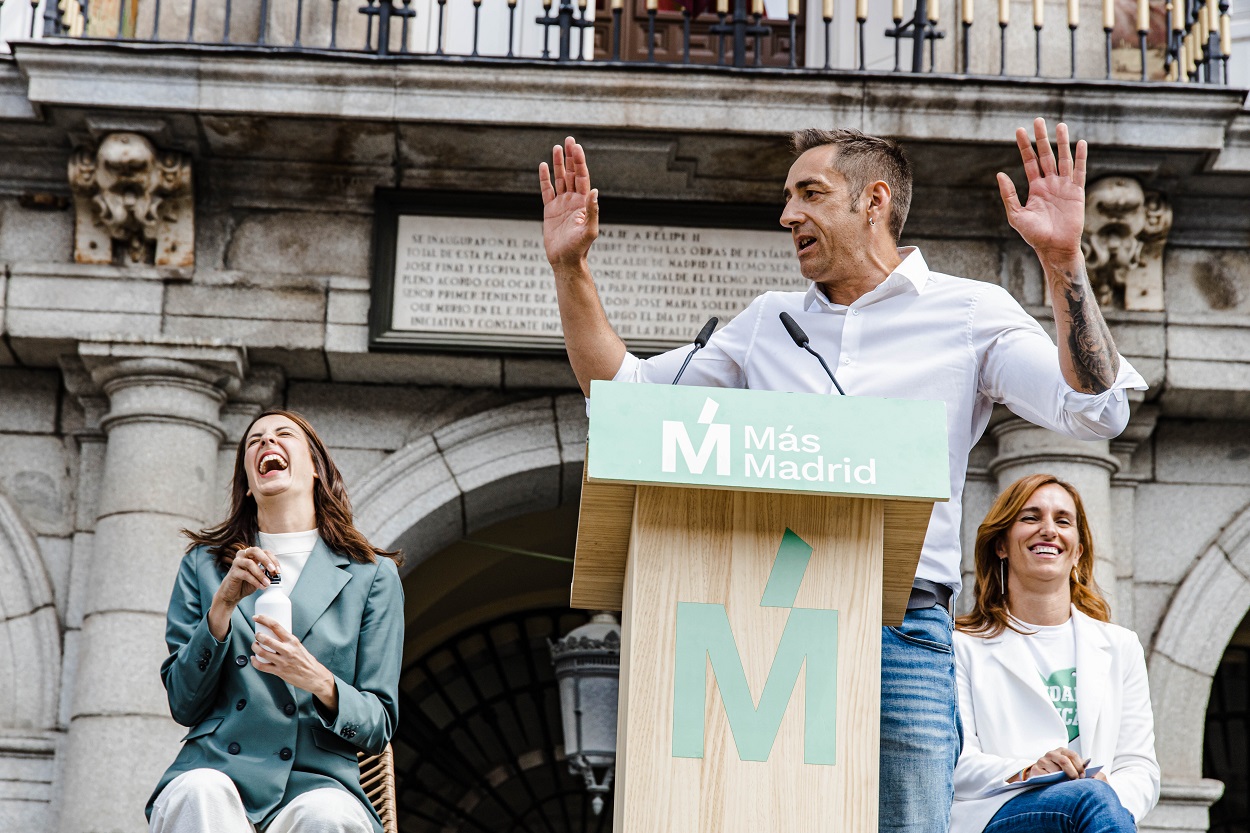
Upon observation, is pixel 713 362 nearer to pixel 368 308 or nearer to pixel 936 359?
pixel 936 359

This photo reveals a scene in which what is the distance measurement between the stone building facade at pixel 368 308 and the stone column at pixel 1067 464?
1 cm

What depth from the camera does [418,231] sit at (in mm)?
7629

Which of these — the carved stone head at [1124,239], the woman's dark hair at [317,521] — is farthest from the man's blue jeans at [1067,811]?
the carved stone head at [1124,239]

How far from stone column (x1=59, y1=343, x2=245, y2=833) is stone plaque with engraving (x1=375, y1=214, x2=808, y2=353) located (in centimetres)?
85

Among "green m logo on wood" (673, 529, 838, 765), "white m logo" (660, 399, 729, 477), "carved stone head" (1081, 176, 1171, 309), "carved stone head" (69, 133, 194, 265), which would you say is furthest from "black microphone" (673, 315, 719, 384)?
"carved stone head" (69, 133, 194, 265)

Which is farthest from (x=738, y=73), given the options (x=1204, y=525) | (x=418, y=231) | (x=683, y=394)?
(x=683, y=394)

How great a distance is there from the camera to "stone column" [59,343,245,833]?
6.80m

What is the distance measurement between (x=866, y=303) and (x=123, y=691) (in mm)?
4460

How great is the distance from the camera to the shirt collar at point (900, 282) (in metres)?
3.38

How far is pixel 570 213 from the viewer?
11.6 feet

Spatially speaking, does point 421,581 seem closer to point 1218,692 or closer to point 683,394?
point 1218,692

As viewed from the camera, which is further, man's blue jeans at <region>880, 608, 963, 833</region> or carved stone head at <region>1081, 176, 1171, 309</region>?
carved stone head at <region>1081, 176, 1171, 309</region>

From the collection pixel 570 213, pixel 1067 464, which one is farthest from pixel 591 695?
pixel 570 213

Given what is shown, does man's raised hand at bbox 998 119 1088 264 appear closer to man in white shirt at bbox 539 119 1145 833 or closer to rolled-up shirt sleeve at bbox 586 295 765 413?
man in white shirt at bbox 539 119 1145 833
